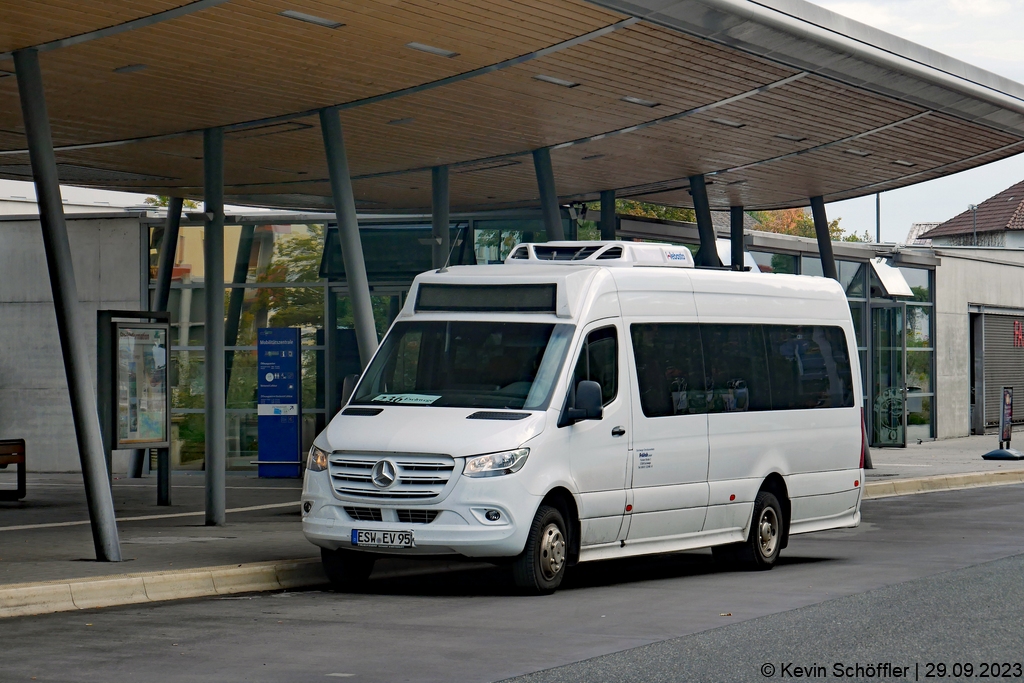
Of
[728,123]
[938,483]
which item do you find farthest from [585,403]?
[938,483]

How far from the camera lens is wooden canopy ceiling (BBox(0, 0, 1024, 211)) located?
39.6ft

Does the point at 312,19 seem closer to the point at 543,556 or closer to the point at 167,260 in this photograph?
the point at 543,556

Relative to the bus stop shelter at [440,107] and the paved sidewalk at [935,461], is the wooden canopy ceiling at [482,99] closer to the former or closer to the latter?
the bus stop shelter at [440,107]

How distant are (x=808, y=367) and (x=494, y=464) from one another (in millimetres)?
4915

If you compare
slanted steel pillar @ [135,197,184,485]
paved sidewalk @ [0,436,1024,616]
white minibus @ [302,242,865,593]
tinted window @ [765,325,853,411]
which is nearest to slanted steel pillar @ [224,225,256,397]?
slanted steel pillar @ [135,197,184,485]

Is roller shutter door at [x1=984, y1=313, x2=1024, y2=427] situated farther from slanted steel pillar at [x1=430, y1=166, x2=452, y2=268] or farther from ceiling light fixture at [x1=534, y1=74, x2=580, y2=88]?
ceiling light fixture at [x1=534, y1=74, x2=580, y2=88]

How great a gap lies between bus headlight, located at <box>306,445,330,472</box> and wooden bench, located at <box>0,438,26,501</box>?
925 cm

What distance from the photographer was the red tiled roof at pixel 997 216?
70.8m

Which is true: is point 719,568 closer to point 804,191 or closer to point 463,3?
point 463,3

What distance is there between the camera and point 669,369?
1230 cm

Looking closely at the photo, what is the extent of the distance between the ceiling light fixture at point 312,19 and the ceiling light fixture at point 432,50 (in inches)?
37.2

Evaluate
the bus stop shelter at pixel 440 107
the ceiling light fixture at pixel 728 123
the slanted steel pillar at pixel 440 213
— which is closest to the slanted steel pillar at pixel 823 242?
the bus stop shelter at pixel 440 107

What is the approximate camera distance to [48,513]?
17.2m

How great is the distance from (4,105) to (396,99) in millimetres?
4253
